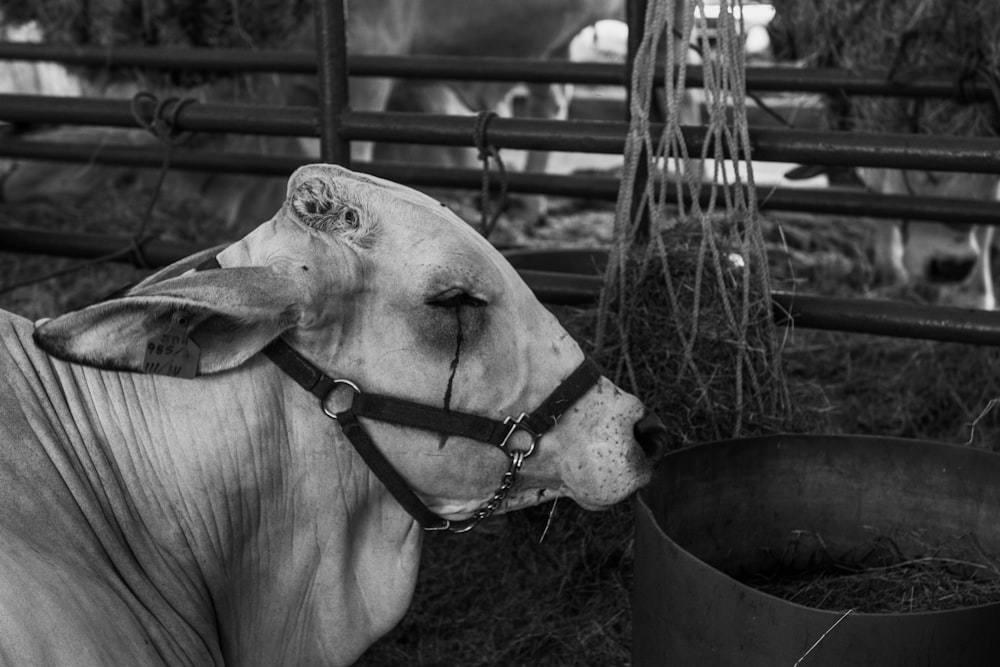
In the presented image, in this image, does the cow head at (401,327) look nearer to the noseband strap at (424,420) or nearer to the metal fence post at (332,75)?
the noseband strap at (424,420)

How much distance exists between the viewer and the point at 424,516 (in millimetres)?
2143

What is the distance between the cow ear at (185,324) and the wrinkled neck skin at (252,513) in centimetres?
8

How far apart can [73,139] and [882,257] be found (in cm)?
399

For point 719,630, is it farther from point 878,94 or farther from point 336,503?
point 878,94

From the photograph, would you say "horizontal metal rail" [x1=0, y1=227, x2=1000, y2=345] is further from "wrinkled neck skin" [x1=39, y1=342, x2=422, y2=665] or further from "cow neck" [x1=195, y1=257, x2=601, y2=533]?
"wrinkled neck skin" [x1=39, y1=342, x2=422, y2=665]

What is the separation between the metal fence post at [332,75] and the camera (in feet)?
10.6

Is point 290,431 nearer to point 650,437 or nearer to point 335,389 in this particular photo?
point 335,389

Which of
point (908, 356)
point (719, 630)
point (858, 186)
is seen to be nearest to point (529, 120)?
point (719, 630)

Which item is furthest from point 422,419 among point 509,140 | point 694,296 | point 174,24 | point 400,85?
point 400,85

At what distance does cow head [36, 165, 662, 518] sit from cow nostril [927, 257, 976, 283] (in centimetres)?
379

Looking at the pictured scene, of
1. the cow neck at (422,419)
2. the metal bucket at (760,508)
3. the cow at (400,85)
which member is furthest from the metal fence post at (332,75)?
the cow at (400,85)

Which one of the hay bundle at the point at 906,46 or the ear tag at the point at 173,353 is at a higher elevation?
the ear tag at the point at 173,353

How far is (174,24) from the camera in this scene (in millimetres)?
5578

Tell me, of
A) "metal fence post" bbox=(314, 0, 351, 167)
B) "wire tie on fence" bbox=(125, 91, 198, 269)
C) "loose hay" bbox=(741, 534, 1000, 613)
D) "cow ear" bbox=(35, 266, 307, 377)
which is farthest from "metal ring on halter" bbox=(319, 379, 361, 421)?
"wire tie on fence" bbox=(125, 91, 198, 269)
